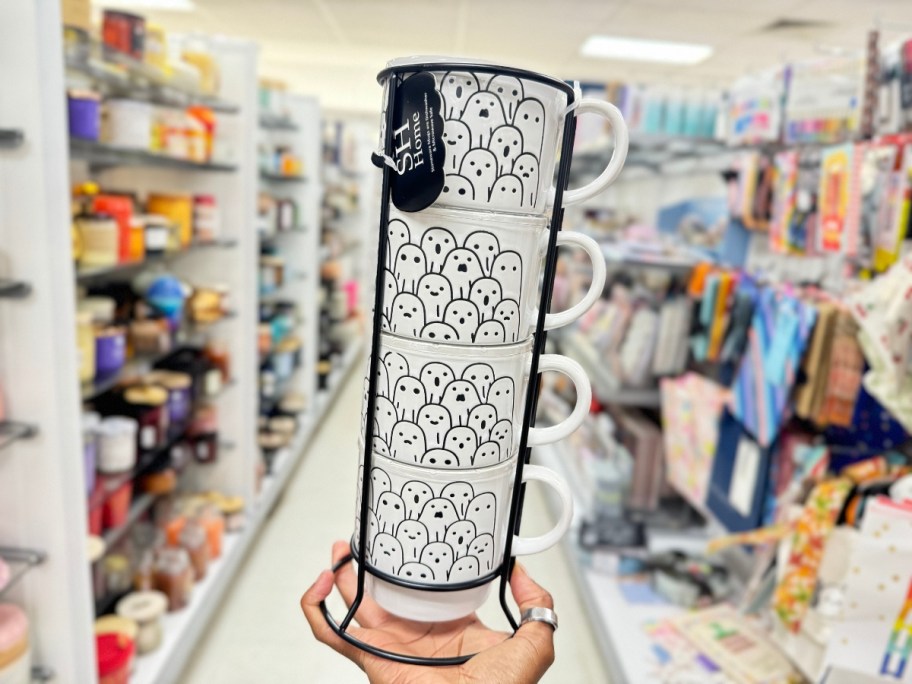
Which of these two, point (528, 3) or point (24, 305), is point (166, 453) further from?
point (528, 3)

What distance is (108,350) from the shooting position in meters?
1.85

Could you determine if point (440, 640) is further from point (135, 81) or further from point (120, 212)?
point (135, 81)

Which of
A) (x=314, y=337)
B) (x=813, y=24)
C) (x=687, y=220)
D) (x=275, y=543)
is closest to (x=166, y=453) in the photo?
(x=275, y=543)

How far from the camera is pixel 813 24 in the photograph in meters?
4.85

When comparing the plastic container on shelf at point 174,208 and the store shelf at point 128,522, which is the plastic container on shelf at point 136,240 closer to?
the plastic container on shelf at point 174,208

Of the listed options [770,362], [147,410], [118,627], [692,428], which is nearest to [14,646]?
[118,627]

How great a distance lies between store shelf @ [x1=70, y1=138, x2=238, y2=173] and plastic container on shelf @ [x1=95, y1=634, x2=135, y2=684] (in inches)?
49.0

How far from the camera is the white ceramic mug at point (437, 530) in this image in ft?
1.95

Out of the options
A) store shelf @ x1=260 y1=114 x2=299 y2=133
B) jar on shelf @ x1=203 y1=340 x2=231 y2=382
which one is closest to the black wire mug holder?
jar on shelf @ x1=203 y1=340 x2=231 y2=382

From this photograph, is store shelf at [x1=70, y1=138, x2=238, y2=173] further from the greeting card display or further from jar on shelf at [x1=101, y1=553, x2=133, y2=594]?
the greeting card display

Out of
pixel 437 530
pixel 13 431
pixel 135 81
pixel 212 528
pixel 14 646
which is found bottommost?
pixel 212 528

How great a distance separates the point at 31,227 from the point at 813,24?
5.25 m

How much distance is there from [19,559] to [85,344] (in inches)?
20.8

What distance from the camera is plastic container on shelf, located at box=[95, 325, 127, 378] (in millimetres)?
1833
